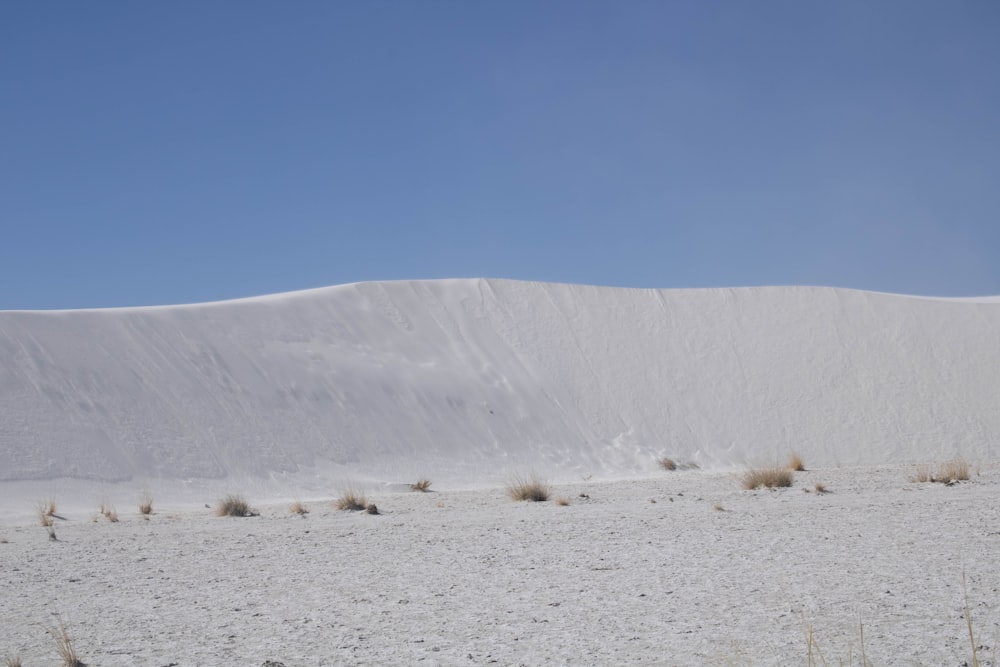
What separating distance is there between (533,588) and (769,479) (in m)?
9.66

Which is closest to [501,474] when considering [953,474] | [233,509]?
[233,509]

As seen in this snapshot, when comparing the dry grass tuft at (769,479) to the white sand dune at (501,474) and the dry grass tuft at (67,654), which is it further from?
the dry grass tuft at (67,654)

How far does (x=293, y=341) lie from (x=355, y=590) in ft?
70.7

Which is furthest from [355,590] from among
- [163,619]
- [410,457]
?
[410,457]

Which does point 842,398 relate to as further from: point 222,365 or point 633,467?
point 222,365

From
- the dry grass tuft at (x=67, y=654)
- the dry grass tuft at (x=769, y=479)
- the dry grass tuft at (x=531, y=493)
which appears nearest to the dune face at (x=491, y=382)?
the dry grass tuft at (x=531, y=493)

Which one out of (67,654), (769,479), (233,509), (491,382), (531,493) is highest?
(491,382)

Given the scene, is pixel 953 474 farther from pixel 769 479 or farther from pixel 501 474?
pixel 501 474

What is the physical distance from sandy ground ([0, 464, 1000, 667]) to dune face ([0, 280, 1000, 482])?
33.0 feet

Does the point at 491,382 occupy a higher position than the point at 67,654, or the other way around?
the point at 491,382

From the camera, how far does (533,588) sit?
6387mm

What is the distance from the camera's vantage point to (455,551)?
27.8ft

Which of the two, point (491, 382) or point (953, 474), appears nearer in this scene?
point (953, 474)

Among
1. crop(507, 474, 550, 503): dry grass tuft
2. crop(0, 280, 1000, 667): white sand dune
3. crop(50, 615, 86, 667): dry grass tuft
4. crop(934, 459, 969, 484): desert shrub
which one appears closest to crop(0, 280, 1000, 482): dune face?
crop(0, 280, 1000, 667): white sand dune
